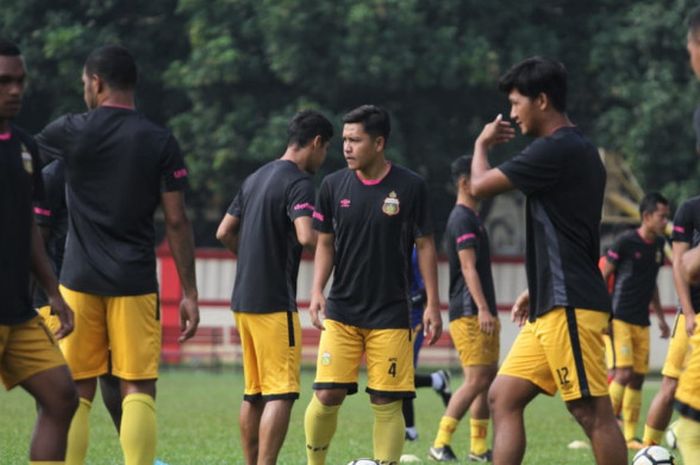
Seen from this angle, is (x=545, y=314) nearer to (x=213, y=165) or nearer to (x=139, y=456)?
(x=139, y=456)

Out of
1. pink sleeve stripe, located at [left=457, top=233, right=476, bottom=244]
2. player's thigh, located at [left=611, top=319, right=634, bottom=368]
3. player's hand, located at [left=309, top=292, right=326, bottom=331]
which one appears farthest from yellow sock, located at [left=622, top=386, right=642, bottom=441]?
player's hand, located at [left=309, top=292, right=326, bottom=331]

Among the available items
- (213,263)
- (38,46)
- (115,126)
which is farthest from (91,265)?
(38,46)

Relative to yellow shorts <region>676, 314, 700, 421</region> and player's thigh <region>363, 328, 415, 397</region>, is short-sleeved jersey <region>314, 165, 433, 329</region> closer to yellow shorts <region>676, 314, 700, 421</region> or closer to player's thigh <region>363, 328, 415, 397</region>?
player's thigh <region>363, 328, 415, 397</region>

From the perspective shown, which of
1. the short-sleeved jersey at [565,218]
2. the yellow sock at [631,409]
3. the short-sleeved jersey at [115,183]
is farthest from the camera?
the yellow sock at [631,409]

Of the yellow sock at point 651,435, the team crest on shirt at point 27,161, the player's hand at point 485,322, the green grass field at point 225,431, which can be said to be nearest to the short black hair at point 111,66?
the team crest on shirt at point 27,161

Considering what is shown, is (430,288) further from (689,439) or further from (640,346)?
(640,346)

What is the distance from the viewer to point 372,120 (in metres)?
9.90

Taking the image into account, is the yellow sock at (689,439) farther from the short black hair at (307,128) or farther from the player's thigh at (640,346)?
the player's thigh at (640,346)

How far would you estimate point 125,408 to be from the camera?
8.33m

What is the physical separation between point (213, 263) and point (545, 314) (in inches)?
974

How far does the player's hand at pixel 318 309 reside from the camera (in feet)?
32.0

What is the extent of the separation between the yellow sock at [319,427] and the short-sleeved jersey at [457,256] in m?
3.23

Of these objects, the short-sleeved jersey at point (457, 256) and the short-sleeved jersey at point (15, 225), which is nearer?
the short-sleeved jersey at point (15, 225)

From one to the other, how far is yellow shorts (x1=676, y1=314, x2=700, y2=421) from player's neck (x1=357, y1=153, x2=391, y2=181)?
10.1 ft
